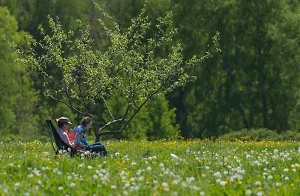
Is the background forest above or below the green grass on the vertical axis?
A: above

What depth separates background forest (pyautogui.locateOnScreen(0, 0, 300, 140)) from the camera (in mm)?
44188

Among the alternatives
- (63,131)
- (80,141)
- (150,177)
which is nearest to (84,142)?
(80,141)

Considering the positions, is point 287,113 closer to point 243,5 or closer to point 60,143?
point 243,5

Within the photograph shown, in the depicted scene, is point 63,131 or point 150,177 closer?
point 150,177

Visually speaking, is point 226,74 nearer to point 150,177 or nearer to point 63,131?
point 63,131

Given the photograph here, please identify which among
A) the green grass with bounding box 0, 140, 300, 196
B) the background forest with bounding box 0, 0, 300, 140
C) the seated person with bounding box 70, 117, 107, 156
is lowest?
the green grass with bounding box 0, 140, 300, 196

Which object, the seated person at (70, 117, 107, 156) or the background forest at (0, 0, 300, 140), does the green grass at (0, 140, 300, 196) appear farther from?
Answer: the background forest at (0, 0, 300, 140)

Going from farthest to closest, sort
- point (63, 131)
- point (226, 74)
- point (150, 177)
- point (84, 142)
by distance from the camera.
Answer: point (226, 74) → point (84, 142) → point (63, 131) → point (150, 177)

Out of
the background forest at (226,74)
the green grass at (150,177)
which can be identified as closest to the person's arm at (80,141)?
the green grass at (150,177)

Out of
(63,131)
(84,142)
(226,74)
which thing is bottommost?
(84,142)

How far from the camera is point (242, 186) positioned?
29.8ft

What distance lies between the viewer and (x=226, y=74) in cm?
4594

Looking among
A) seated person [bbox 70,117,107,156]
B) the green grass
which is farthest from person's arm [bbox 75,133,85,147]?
the green grass

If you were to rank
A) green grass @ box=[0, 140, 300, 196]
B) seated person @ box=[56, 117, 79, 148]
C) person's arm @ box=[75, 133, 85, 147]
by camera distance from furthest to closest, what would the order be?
person's arm @ box=[75, 133, 85, 147]
seated person @ box=[56, 117, 79, 148]
green grass @ box=[0, 140, 300, 196]
